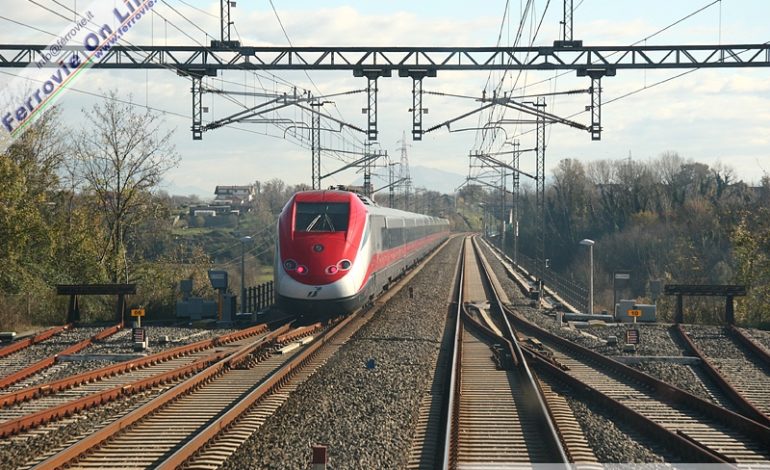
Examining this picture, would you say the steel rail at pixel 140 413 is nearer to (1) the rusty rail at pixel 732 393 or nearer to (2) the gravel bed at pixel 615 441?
(2) the gravel bed at pixel 615 441

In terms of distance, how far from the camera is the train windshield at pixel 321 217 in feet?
66.1

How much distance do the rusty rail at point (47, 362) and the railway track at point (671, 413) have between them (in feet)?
28.3

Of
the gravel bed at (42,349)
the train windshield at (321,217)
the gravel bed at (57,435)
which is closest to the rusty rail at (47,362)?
the gravel bed at (42,349)

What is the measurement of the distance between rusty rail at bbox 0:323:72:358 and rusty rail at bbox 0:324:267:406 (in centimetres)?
324

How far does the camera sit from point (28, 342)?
17.4 meters

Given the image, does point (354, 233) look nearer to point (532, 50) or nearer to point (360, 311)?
point (360, 311)

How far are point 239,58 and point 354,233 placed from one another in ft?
17.0

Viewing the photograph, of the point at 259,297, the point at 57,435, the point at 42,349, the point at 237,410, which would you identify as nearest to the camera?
the point at 57,435

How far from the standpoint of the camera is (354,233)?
802 inches

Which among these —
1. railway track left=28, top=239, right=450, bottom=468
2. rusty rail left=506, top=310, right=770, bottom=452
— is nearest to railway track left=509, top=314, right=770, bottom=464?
rusty rail left=506, top=310, right=770, bottom=452

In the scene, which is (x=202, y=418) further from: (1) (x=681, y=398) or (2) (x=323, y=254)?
(2) (x=323, y=254)

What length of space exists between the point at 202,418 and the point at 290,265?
9112 millimetres

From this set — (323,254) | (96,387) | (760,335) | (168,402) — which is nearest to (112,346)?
(96,387)

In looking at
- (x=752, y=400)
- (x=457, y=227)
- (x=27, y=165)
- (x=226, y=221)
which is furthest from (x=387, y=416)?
(x=457, y=227)
